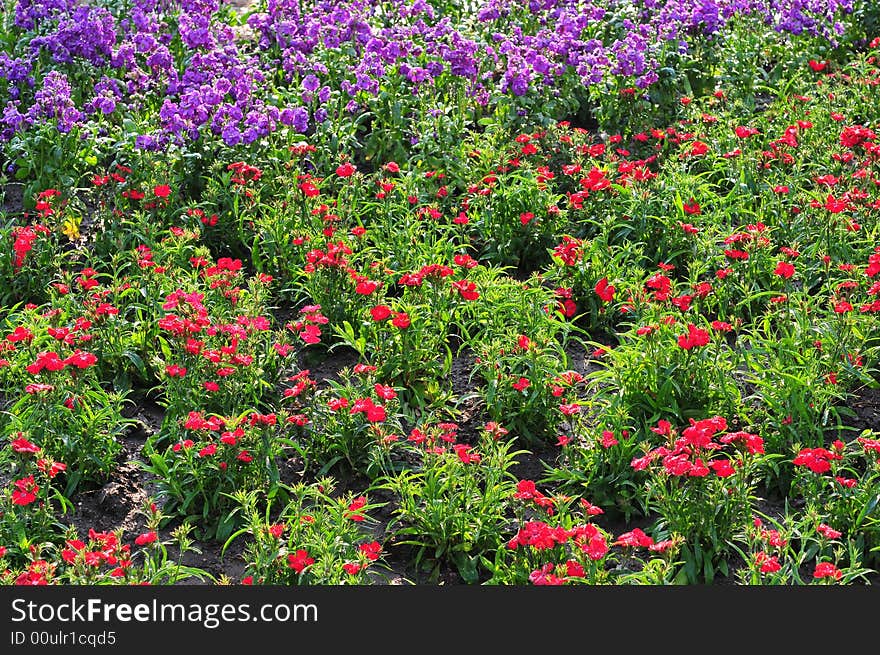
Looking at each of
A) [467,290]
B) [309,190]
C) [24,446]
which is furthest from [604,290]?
[24,446]

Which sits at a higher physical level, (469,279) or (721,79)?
(721,79)

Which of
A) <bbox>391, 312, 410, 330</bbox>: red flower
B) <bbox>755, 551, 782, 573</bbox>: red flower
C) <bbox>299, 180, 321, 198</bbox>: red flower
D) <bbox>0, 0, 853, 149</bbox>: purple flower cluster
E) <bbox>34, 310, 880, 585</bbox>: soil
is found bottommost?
<bbox>755, 551, 782, 573</bbox>: red flower

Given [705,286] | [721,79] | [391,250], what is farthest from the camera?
[721,79]

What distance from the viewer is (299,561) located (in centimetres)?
385

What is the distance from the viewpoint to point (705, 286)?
208 inches

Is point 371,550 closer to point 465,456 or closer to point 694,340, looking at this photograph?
point 465,456

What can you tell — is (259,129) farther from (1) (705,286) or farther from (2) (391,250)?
(1) (705,286)

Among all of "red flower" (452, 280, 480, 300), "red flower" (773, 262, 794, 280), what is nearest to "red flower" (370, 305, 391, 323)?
"red flower" (452, 280, 480, 300)

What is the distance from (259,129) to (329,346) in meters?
1.78

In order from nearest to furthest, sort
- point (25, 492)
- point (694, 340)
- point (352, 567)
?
point (352, 567) → point (25, 492) → point (694, 340)

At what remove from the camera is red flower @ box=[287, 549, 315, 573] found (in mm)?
3840

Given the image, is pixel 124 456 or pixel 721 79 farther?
pixel 721 79

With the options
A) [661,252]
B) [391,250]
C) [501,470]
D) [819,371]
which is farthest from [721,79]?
[501,470]

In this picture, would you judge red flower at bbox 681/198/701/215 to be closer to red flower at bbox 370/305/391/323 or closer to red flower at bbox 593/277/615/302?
red flower at bbox 593/277/615/302
